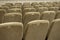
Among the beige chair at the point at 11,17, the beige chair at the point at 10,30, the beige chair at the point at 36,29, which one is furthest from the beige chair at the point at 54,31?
the beige chair at the point at 11,17

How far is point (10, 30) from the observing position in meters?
1.88

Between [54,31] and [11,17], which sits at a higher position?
[11,17]

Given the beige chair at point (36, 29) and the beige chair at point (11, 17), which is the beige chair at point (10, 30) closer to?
the beige chair at point (36, 29)

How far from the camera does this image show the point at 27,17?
126 inches

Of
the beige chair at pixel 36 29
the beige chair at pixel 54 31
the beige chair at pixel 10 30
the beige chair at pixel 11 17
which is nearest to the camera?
the beige chair at pixel 10 30

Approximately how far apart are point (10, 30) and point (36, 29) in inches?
20.0

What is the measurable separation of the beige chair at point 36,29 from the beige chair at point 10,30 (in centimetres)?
20

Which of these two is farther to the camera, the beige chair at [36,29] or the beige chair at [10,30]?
the beige chair at [36,29]

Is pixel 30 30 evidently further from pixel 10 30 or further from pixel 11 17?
pixel 11 17

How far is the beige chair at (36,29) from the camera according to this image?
6.84 ft

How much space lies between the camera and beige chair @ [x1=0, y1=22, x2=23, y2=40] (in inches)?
71.4

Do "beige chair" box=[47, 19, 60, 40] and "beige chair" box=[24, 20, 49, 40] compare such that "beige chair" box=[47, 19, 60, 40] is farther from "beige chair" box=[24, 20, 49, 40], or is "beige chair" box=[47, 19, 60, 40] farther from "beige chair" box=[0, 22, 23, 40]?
"beige chair" box=[0, 22, 23, 40]

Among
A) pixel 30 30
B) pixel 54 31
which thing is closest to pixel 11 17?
pixel 30 30

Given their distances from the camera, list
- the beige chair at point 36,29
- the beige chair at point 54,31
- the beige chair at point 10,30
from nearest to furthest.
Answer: the beige chair at point 10,30 → the beige chair at point 36,29 → the beige chair at point 54,31
